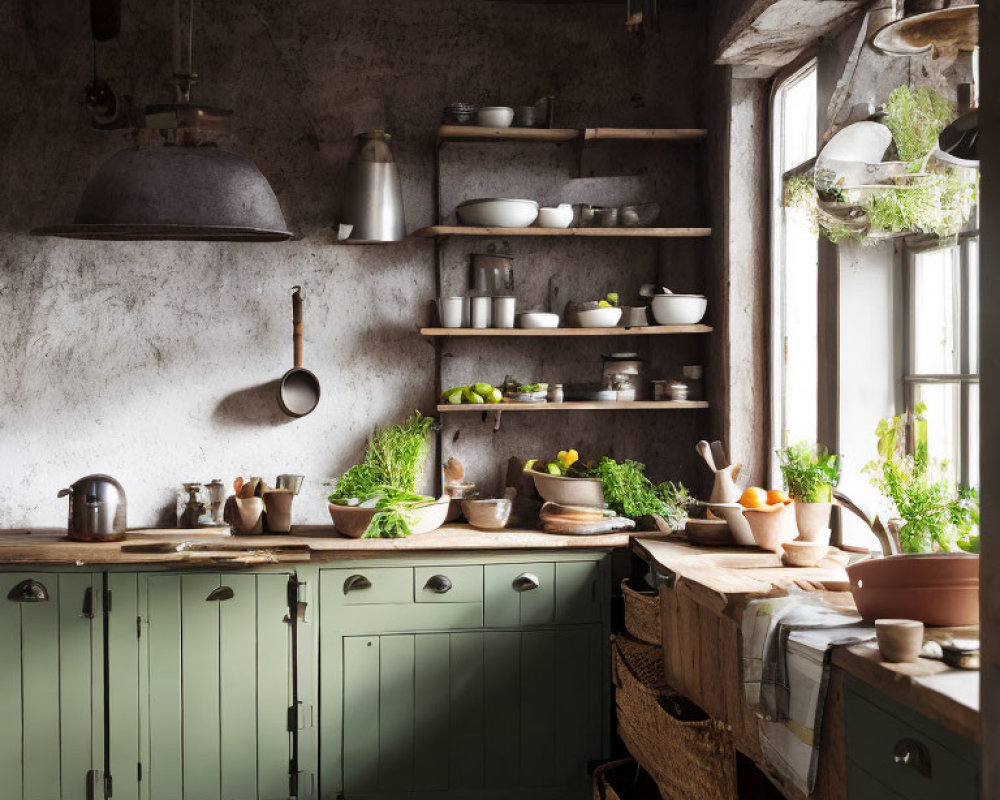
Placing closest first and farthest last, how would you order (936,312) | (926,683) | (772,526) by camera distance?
(926,683) → (936,312) → (772,526)

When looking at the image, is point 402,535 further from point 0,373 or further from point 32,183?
point 32,183

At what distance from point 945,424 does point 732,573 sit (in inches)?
32.5

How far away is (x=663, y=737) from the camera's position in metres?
3.47

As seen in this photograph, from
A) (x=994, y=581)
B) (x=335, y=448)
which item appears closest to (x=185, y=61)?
(x=335, y=448)

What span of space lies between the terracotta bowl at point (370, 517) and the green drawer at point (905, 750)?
2.30 meters

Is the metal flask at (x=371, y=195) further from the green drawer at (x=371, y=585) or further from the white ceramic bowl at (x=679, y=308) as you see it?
the green drawer at (x=371, y=585)

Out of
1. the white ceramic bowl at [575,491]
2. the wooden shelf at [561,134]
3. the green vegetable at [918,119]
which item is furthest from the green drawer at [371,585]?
the green vegetable at [918,119]

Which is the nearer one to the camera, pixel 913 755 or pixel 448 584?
pixel 913 755

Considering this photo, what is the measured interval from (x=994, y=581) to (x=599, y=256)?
324 cm

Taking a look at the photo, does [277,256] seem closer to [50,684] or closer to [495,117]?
[495,117]

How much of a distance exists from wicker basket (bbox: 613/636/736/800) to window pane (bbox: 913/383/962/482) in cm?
110

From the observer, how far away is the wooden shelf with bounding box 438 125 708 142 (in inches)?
183

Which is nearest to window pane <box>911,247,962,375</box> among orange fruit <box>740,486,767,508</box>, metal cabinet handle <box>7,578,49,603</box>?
orange fruit <box>740,486,767,508</box>

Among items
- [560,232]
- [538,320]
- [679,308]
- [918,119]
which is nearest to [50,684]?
[538,320]
